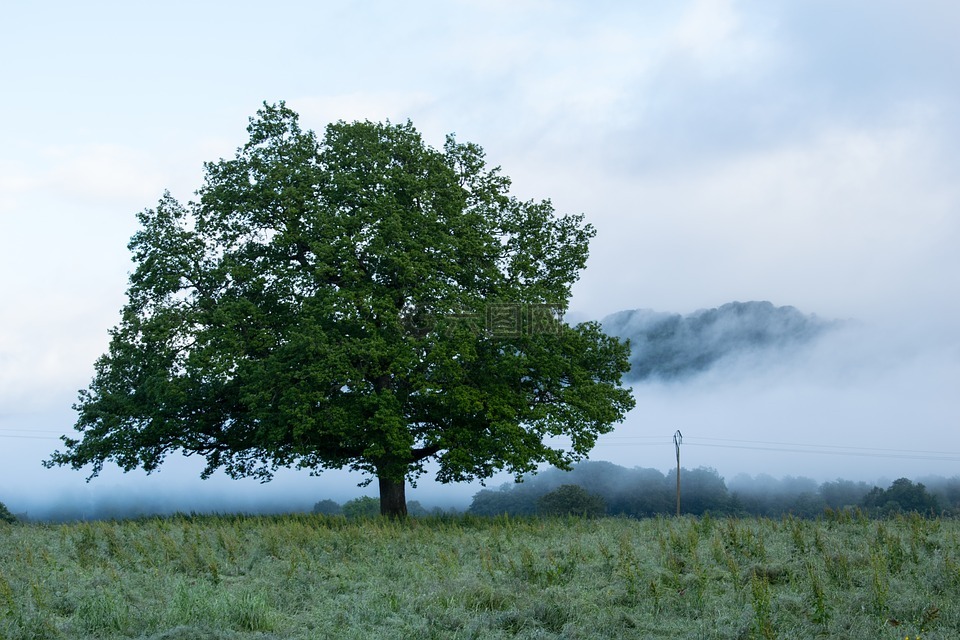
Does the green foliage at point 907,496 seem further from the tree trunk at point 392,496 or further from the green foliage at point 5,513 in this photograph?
the green foliage at point 5,513

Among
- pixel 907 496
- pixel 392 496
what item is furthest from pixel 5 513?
pixel 907 496

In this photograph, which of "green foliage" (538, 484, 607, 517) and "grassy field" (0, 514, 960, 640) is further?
"green foliage" (538, 484, 607, 517)

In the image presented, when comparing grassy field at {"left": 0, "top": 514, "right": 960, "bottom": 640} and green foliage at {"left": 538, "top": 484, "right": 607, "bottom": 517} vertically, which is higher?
grassy field at {"left": 0, "top": 514, "right": 960, "bottom": 640}

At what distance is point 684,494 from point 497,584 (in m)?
107

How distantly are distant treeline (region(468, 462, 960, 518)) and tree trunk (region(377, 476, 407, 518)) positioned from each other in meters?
25.1

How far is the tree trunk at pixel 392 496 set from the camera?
28031 mm

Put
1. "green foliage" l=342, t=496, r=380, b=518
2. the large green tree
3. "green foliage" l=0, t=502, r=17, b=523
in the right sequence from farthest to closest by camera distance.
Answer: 1. "green foliage" l=342, t=496, r=380, b=518
2. "green foliage" l=0, t=502, r=17, b=523
3. the large green tree

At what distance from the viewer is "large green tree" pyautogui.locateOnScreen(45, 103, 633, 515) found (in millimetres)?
25375

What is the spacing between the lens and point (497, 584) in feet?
45.1

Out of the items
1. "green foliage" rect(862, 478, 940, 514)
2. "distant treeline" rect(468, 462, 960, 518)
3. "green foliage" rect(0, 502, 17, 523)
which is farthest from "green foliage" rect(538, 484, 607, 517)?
"green foliage" rect(0, 502, 17, 523)

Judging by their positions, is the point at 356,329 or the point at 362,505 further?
the point at 362,505

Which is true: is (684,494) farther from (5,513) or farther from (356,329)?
(356,329)

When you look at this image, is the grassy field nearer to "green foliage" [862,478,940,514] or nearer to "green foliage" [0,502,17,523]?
"green foliage" [0,502,17,523]

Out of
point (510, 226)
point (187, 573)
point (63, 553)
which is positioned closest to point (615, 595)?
point (187, 573)
